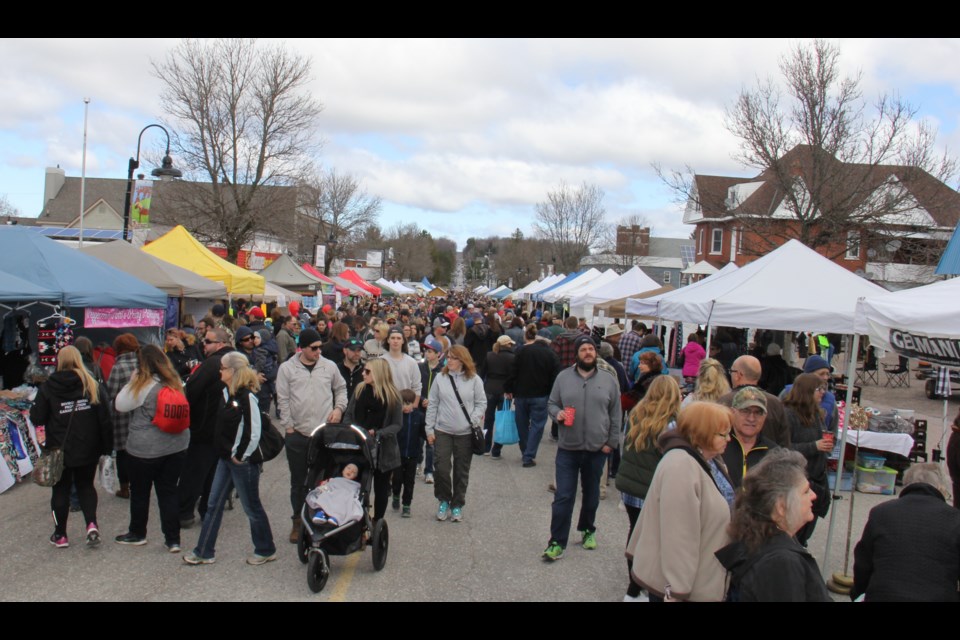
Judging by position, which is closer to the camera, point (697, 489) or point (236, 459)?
point (697, 489)

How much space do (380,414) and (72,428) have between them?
8.29 feet

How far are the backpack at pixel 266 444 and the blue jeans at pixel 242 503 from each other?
0.09 metres

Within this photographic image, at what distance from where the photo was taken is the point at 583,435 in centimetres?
595

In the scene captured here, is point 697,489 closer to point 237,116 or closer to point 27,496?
point 27,496

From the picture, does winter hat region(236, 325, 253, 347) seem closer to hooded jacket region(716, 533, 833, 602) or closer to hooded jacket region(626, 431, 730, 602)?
hooded jacket region(626, 431, 730, 602)

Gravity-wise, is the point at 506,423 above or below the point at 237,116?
below

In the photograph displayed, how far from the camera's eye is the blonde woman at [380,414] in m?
6.20

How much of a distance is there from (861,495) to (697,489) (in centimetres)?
670

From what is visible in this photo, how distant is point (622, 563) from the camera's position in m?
6.00

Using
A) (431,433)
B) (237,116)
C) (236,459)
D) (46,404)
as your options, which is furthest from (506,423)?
(237,116)

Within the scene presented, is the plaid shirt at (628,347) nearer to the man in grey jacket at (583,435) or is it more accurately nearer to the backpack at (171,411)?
the man in grey jacket at (583,435)

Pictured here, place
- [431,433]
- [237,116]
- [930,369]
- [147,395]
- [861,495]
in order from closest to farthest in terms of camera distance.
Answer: [147,395] < [431,433] < [861,495] < [930,369] < [237,116]

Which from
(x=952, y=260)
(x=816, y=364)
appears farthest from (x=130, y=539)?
(x=952, y=260)

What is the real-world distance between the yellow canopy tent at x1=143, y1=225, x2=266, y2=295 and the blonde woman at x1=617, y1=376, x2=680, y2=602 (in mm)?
12871
